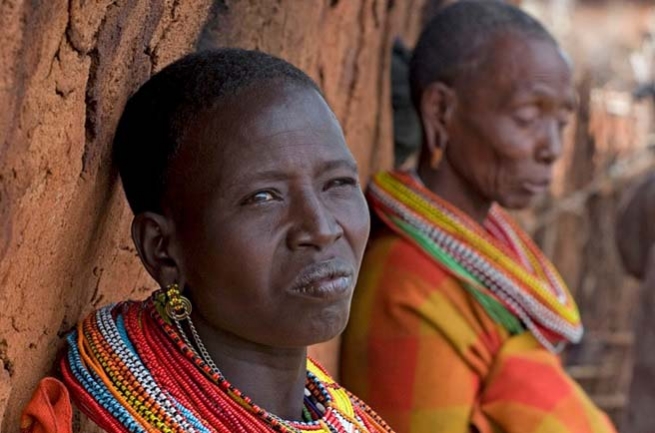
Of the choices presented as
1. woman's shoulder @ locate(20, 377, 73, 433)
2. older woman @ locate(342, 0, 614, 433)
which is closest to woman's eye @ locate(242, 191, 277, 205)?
woman's shoulder @ locate(20, 377, 73, 433)

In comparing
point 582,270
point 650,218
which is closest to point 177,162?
point 650,218

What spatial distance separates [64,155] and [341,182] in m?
0.49

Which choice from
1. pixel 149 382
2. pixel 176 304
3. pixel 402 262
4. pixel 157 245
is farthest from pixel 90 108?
pixel 402 262

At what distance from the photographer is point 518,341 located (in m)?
3.54

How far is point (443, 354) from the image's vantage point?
3426 mm

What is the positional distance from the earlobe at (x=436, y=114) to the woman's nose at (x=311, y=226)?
149 cm

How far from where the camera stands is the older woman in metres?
3.42

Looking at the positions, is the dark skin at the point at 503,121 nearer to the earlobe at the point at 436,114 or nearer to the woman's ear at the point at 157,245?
the earlobe at the point at 436,114

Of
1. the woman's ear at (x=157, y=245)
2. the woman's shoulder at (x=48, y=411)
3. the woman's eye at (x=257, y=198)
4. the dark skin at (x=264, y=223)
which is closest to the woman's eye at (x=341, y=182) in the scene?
the dark skin at (x=264, y=223)

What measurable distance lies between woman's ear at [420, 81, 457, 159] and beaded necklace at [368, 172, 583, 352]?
13 cm

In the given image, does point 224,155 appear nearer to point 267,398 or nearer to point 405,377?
point 267,398

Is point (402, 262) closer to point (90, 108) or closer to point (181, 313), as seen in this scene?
point (181, 313)

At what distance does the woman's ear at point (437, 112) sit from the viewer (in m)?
3.63

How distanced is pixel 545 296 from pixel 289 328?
4.99 ft
